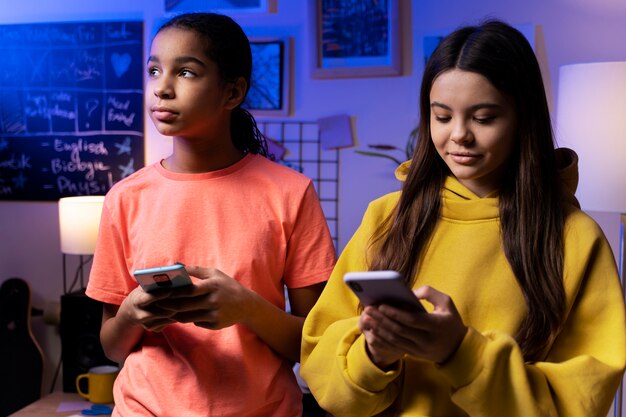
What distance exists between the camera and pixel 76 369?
2719 mm

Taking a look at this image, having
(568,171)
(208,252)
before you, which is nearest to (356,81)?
(208,252)

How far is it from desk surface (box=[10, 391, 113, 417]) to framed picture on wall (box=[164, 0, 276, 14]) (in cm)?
140

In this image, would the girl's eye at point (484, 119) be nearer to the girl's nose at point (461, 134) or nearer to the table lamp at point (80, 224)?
→ the girl's nose at point (461, 134)

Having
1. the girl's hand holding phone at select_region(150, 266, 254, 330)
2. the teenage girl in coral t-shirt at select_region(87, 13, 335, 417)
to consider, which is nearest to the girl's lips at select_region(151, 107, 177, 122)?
the teenage girl in coral t-shirt at select_region(87, 13, 335, 417)

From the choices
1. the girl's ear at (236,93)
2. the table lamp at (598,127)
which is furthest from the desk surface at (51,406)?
the table lamp at (598,127)

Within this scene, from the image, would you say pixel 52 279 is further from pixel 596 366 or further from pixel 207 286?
pixel 596 366

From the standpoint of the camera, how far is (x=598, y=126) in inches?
82.4

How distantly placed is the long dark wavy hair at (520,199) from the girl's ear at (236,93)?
0.35m

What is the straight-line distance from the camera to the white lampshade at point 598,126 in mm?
2070

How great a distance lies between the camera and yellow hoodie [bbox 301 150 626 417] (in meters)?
0.99

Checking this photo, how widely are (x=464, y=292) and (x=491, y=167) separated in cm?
17

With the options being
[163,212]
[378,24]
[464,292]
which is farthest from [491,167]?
[378,24]

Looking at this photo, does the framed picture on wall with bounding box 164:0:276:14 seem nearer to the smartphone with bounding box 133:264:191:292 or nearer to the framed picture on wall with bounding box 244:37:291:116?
the framed picture on wall with bounding box 244:37:291:116

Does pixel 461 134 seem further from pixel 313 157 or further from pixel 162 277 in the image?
pixel 313 157
